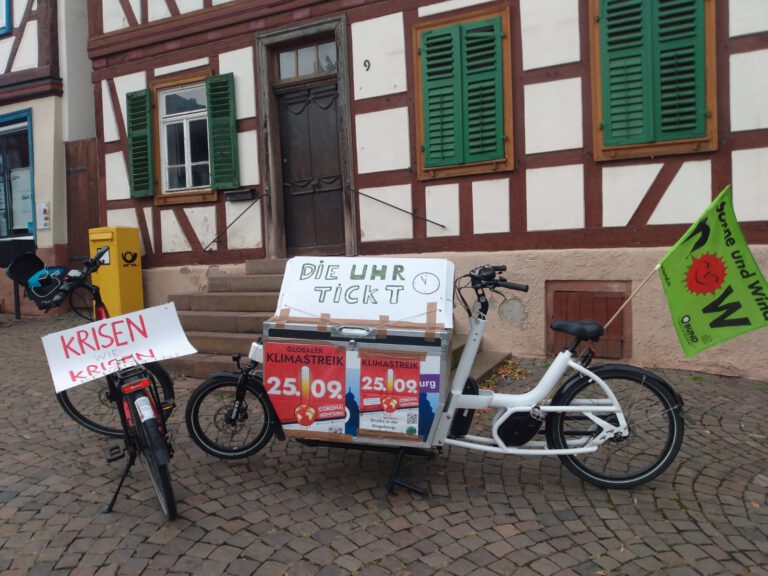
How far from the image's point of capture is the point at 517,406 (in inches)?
126

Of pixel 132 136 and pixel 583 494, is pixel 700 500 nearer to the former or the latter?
pixel 583 494

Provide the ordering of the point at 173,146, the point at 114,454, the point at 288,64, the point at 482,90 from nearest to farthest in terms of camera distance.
→ the point at 114,454, the point at 482,90, the point at 288,64, the point at 173,146

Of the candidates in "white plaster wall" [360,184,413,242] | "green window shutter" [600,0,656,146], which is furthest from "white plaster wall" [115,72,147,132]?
"green window shutter" [600,0,656,146]

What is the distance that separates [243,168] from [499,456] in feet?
17.6

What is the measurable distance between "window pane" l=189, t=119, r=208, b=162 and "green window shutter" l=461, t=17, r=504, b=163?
12.0 feet

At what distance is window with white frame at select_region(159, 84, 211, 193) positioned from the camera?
8.03 meters

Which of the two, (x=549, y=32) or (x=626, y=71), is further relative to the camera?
(x=549, y=32)

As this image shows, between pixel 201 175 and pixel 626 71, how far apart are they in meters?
5.35

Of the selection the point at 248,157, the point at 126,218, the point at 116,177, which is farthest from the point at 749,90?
the point at 116,177

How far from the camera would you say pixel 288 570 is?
8.19ft

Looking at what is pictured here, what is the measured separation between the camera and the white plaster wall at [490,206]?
629cm

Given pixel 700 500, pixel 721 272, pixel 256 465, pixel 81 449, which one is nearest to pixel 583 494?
pixel 700 500

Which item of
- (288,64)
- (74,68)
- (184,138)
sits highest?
(74,68)

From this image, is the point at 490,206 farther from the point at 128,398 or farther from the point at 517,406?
the point at 128,398
